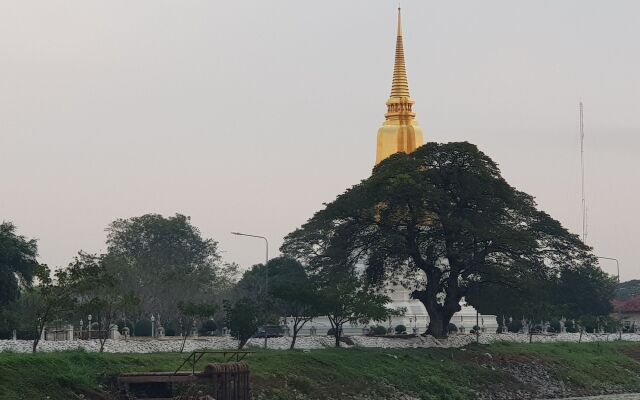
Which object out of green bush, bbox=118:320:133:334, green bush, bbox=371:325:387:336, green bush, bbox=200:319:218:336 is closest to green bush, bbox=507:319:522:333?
green bush, bbox=371:325:387:336

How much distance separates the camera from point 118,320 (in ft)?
364

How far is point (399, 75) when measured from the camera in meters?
141

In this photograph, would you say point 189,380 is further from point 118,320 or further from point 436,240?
point 118,320

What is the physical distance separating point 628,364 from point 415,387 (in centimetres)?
3328

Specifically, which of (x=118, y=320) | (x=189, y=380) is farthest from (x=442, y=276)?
(x=189, y=380)

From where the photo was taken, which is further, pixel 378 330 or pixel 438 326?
pixel 378 330

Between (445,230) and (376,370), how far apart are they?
19.3 m

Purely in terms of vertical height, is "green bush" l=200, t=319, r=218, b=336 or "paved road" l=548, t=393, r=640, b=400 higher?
"green bush" l=200, t=319, r=218, b=336

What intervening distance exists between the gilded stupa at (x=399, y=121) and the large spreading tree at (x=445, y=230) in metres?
41.6

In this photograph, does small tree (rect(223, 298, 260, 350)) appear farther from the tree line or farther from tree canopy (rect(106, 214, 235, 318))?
tree canopy (rect(106, 214, 235, 318))

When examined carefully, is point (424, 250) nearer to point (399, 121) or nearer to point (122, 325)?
point (122, 325)

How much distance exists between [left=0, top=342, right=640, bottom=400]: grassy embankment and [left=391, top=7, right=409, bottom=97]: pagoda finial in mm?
38655

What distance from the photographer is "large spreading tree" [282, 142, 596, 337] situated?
94.8m

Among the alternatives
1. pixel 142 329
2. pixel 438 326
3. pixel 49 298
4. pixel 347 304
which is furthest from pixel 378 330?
pixel 49 298
